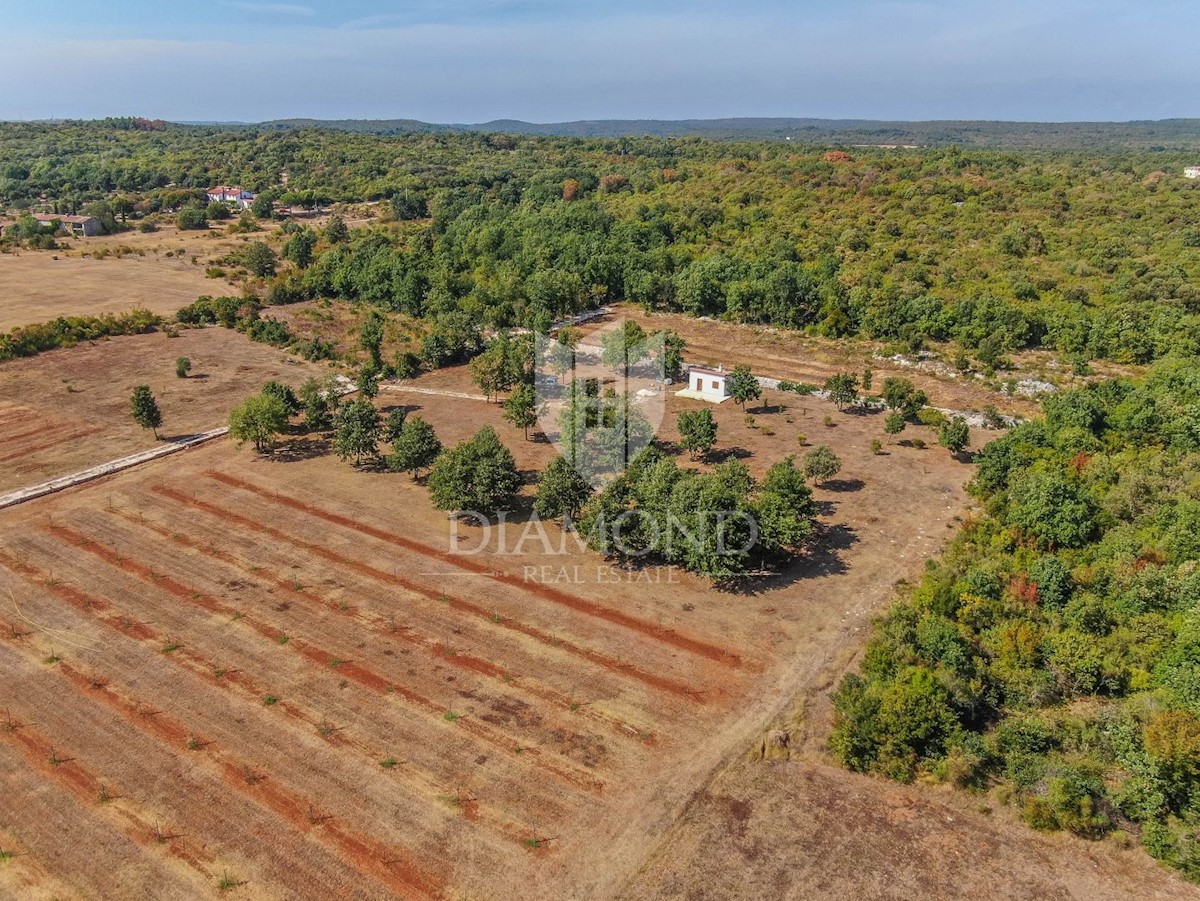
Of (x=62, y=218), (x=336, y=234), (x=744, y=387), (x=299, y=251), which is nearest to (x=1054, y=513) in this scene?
(x=744, y=387)

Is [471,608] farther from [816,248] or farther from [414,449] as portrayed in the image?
[816,248]

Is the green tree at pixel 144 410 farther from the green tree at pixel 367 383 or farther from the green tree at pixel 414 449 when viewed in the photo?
the green tree at pixel 414 449

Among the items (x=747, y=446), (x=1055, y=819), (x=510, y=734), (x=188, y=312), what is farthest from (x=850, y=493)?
(x=188, y=312)

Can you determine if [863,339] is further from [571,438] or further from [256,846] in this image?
[256,846]

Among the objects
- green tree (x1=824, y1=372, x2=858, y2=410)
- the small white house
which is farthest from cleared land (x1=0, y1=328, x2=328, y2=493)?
green tree (x1=824, y1=372, x2=858, y2=410)

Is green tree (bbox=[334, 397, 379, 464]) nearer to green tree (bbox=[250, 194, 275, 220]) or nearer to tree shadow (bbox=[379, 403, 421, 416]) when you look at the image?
tree shadow (bbox=[379, 403, 421, 416])

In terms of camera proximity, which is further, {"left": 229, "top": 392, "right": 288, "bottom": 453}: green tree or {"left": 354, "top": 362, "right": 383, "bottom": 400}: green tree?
{"left": 354, "top": 362, "right": 383, "bottom": 400}: green tree

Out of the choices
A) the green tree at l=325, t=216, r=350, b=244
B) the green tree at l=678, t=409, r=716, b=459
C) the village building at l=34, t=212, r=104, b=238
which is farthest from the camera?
the village building at l=34, t=212, r=104, b=238
